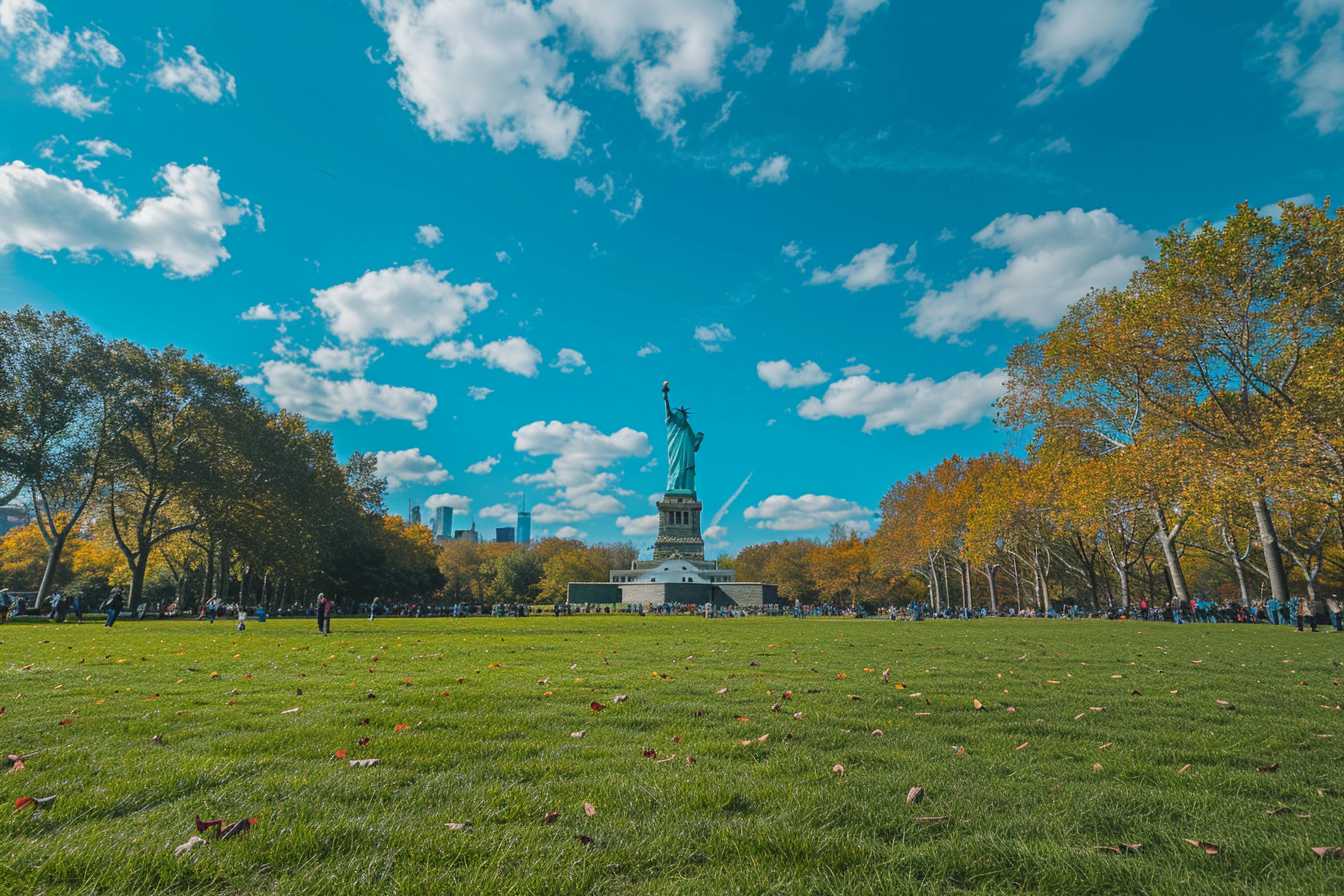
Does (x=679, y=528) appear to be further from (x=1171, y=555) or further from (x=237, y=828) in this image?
(x=237, y=828)

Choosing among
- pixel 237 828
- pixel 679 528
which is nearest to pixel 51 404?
pixel 237 828

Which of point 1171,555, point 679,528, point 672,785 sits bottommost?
point 672,785

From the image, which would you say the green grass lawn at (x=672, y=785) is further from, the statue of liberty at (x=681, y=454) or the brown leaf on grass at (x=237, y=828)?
the statue of liberty at (x=681, y=454)

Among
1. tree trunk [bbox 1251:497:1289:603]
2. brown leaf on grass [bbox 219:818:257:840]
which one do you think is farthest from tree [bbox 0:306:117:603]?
tree trunk [bbox 1251:497:1289:603]

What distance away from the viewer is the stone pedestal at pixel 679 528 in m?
86.9

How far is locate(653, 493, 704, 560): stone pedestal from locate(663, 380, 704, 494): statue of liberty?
2.46 meters

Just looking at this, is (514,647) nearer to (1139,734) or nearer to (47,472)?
(1139,734)

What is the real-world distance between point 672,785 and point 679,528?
85.3 m

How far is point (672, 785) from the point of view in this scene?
186 inches

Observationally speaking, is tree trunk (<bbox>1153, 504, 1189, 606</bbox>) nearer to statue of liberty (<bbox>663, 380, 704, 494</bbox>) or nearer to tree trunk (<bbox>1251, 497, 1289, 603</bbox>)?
tree trunk (<bbox>1251, 497, 1289, 603</bbox>)

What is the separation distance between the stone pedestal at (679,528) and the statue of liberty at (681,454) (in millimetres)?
2462

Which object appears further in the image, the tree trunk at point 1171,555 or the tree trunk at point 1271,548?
the tree trunk at point 1171,555

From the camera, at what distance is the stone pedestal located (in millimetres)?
86938

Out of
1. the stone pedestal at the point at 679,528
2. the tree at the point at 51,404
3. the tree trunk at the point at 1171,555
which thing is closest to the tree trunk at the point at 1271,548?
the tree trunk at the point at 1171,555
